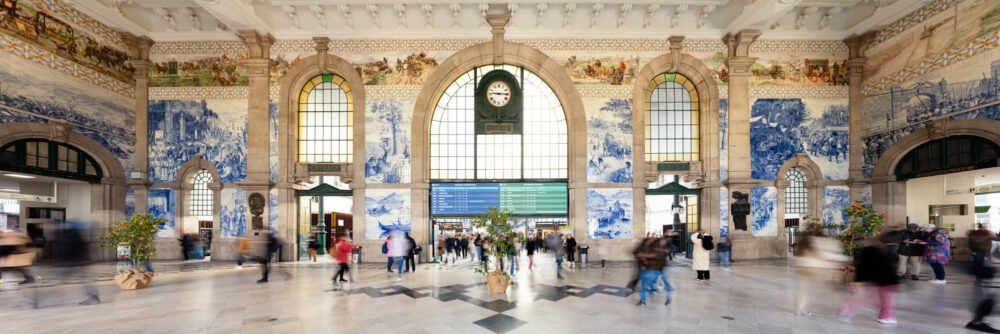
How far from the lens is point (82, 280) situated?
10.1 m

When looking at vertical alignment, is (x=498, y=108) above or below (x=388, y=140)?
above

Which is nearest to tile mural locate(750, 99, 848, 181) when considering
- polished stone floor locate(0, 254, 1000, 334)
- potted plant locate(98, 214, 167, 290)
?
polished stone floor locate(0, 254, 1000, 334)

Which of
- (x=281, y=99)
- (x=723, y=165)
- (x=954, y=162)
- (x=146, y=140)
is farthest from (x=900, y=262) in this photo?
(x=146, y=140)

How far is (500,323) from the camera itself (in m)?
6.56

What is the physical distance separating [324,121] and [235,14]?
445 cm

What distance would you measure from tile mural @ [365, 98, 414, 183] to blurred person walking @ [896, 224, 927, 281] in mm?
14211

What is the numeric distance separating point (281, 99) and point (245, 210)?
4.30m

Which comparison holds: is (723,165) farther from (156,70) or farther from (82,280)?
(156,70)

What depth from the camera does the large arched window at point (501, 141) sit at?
51.6ft

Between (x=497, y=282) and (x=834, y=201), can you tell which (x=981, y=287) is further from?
(x=834, y=201)

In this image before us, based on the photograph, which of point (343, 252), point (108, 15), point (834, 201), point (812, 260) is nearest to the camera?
point (812, 260)

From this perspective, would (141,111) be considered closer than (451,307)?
No

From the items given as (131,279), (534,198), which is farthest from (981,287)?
(131,279)

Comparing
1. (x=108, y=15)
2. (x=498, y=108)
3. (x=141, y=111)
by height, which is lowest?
(x=141, y=111)
